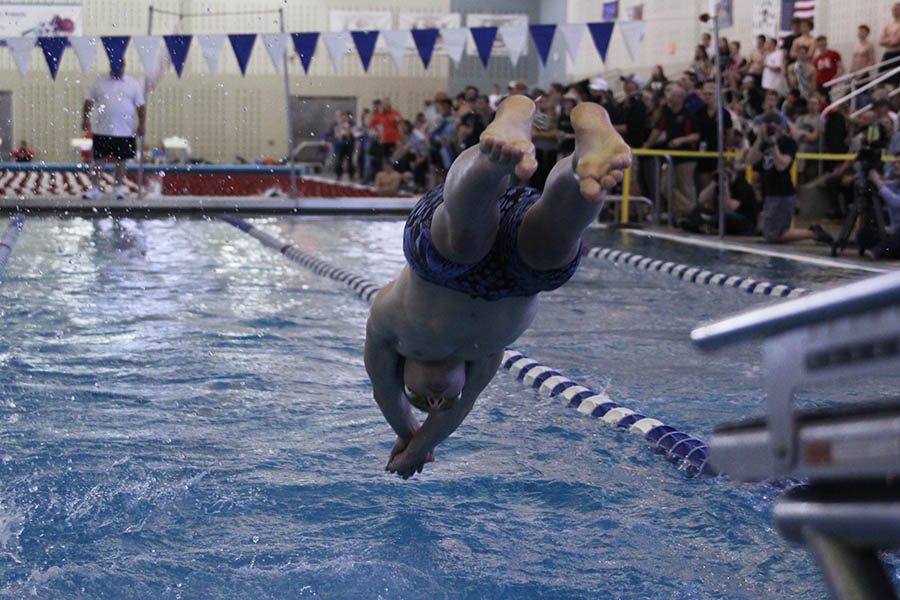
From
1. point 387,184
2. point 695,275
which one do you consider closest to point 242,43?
point 387,184

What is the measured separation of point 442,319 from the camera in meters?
2.81

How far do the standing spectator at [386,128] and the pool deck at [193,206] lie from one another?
4.65 meters

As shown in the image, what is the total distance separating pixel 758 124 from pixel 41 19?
1640 centimetres

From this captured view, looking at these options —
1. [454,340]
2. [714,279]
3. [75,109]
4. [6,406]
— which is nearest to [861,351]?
[454,340]

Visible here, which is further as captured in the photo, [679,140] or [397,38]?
[397,38]

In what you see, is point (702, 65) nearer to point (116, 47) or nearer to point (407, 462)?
point (116, 47)

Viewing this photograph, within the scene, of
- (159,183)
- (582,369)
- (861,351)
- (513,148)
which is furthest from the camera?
(159,183)

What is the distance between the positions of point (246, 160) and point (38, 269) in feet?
51.5

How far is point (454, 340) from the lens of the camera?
2850mm

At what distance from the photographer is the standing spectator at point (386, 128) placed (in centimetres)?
1872

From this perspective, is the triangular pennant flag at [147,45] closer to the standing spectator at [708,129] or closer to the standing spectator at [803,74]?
the standing spectator at [708,129]

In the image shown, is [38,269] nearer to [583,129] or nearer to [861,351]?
[583,129]

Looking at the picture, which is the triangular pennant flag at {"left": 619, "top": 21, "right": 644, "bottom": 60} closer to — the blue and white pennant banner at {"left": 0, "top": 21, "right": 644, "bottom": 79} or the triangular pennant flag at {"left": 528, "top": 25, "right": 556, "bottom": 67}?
the blue and white pennant banner at {"left": 0, "top": 21, "right": 644, "bottom": 79}

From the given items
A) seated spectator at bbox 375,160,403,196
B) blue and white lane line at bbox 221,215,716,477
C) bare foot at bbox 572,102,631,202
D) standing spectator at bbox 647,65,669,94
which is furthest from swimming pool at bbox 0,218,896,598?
seated spectator at bbox 375,160,403,196
